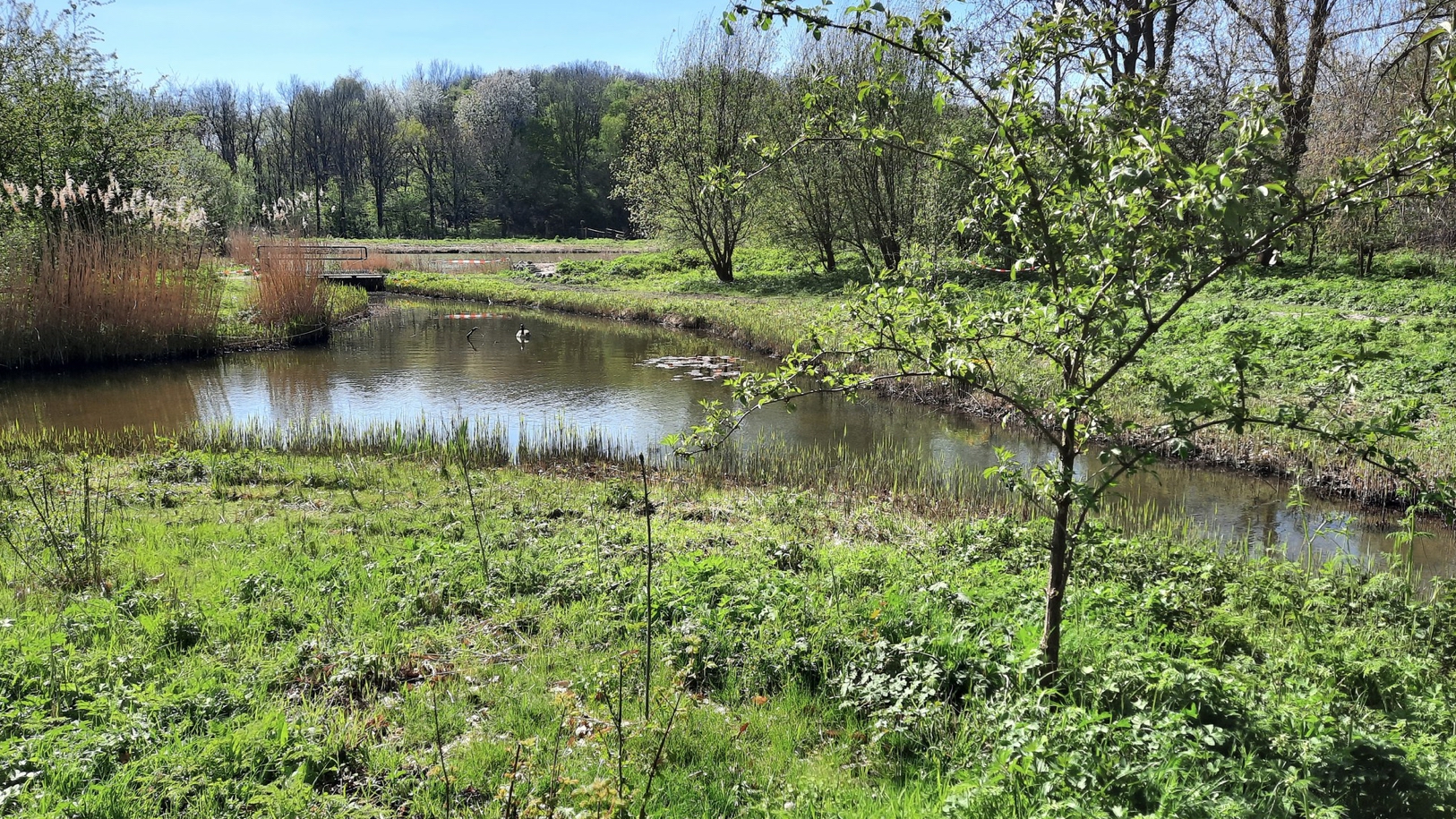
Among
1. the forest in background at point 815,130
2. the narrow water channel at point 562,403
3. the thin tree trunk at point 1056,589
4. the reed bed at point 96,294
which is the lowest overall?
the narrow water channel at point 562,403

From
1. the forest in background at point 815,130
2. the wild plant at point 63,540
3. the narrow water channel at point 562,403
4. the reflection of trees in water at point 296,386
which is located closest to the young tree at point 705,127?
the forest in background at point 815,130

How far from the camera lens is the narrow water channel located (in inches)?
363

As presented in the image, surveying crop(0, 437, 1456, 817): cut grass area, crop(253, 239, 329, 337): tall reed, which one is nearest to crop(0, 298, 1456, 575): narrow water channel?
crop(253, 239, 329, 337): tall reed

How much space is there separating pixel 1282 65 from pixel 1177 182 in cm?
1847

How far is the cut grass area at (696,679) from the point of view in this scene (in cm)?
306

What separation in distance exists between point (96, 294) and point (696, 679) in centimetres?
1775

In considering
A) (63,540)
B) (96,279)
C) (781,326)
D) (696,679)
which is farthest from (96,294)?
(696,679)

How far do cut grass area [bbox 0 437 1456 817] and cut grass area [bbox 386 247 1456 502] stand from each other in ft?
4.21

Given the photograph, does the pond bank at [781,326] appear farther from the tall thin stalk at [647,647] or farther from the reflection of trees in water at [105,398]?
the reflection of trees in water at [105,398]

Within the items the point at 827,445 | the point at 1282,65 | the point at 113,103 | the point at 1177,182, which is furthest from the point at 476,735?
the point at 113,103

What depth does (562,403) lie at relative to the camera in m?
15.8

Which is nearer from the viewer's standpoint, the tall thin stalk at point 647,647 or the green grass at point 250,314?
the tall thin stalk at point 647,647

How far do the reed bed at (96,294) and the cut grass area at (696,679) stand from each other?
39.5 feet

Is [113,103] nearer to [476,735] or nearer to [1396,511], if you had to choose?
[476,735]
